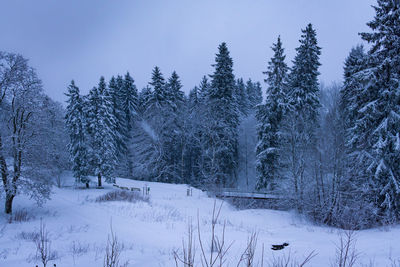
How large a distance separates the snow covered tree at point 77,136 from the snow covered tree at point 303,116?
22.5 meters

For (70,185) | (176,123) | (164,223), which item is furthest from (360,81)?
(70,185)

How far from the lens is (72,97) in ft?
93.9

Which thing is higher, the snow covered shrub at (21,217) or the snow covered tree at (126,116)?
the snow covered tree at (126,116)

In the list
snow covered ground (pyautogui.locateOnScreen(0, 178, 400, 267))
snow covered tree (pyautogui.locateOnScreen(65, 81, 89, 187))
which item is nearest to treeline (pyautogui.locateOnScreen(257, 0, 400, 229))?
snow covered ground (pyautogui.locateOnScreen(0, 178, 400, 267))

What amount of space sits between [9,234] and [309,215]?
16.1 meters

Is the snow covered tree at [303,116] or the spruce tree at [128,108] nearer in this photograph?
the snow covered tree at [303,116]

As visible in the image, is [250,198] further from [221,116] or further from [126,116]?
[126,116]

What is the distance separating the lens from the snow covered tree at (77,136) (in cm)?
2617

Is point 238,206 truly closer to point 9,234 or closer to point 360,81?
point 360,81

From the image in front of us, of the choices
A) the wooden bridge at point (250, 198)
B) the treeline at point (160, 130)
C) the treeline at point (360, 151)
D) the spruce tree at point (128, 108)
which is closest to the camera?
the treeline at point (360, 151)

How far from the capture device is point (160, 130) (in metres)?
31.6

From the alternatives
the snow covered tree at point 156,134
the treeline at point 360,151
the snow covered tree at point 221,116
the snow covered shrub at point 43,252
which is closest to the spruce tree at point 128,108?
the snow covered tree at point 156,134

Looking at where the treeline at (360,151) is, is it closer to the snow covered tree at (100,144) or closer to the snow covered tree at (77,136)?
the snow covered tree at (100,144)

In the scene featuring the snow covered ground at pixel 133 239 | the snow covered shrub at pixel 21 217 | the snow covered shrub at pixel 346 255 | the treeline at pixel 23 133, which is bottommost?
the snow covered shrub at pixel 21 217
